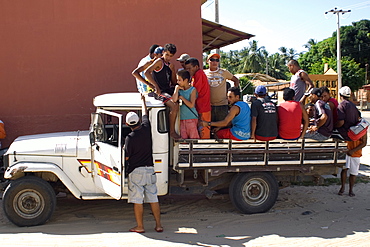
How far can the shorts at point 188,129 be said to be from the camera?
5790mm

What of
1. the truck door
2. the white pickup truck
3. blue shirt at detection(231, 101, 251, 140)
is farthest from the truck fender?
blue shirt at detection(231, 101, 251, 140)

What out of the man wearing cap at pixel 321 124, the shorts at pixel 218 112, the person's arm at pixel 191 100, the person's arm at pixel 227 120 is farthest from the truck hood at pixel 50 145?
the man wearing cap at pixel 321 124

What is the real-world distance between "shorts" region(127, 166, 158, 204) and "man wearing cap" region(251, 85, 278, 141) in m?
1.75

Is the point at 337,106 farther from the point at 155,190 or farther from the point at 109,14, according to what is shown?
the point at 109,14

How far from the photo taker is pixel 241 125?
5.93m

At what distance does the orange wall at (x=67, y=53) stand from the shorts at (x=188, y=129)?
351cm

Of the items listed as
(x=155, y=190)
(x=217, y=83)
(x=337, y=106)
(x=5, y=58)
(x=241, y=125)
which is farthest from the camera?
(x=5, y=58)

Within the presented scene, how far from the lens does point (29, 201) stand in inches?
215

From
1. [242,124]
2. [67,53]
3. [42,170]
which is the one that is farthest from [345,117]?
[67,53]

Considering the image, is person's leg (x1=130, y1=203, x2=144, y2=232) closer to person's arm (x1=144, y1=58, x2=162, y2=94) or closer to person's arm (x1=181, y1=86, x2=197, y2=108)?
person's arm (x1=181, y1=86, x2=197, y2=108)

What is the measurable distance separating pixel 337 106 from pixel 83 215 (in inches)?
188

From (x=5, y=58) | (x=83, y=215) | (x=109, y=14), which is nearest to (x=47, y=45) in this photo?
(x=5, y=58)

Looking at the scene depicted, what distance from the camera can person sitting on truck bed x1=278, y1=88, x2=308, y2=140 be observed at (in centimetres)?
608

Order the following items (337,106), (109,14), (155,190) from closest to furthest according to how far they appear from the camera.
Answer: (155,190) < (337,106) < (109,14)
